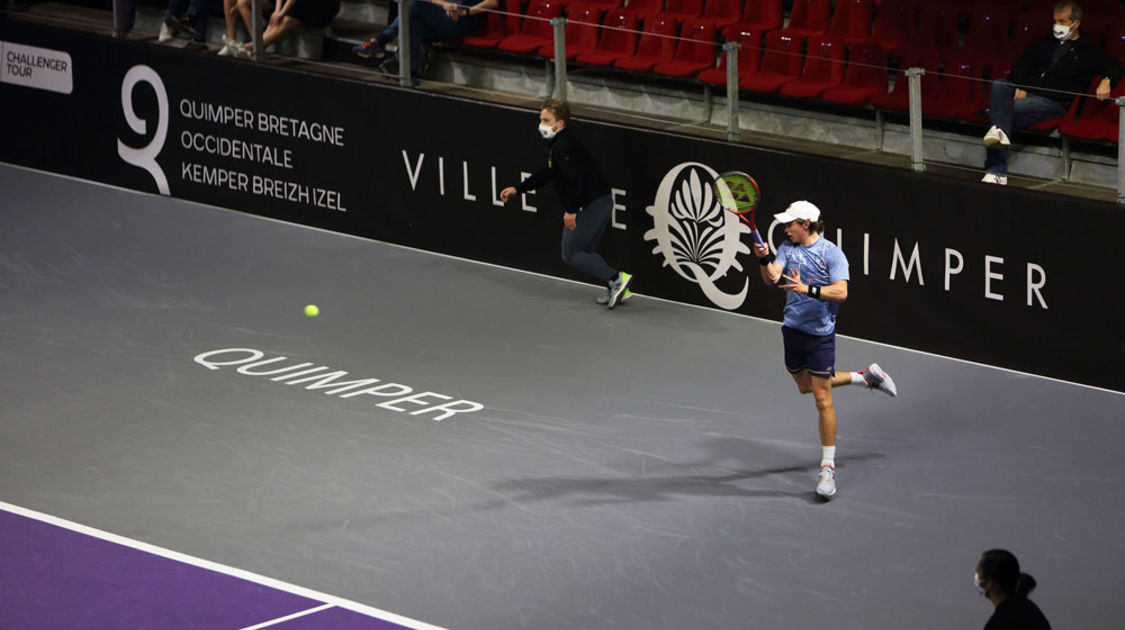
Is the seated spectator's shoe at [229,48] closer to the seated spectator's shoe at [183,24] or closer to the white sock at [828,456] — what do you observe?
the seated spectator's shoe at [183,24]

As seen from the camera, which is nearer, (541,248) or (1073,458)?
(1073,458)

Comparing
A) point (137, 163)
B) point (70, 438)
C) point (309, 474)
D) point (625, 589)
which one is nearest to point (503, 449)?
point (309, 474)

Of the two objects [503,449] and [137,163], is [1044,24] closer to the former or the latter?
[503,449]

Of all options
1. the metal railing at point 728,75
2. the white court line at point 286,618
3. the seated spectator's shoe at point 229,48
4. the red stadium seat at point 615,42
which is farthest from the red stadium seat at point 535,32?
the white court line at point 286,618

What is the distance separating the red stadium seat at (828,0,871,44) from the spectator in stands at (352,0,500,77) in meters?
3.78

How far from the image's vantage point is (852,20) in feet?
51.8

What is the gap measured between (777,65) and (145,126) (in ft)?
25.0

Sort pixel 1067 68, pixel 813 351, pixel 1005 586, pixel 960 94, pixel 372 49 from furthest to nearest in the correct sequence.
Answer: pixel 372 49
pixel 960 94
pixel 1067 68
pixel 813 351
pixel 1005 586

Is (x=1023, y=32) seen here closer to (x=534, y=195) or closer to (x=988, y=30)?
(x=988, y=30)

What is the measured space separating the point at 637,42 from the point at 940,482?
7.14 metres

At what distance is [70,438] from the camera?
12109 millimetres

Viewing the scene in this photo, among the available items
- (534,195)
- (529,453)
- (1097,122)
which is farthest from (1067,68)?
(529,453)

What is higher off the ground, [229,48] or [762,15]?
[762,15]

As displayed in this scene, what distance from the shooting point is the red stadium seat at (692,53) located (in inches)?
639
